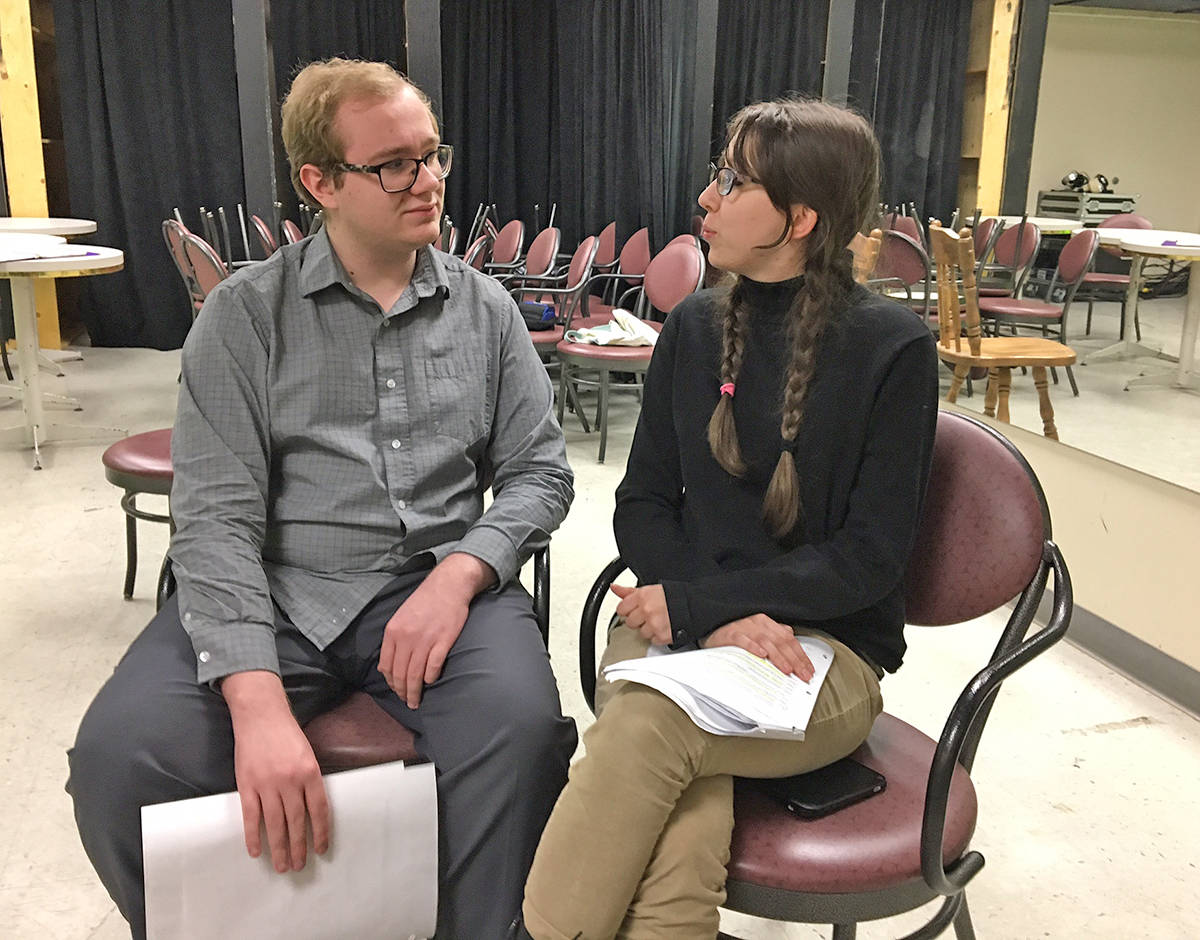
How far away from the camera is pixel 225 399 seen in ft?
4.26

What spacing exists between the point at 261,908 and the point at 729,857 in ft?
1.63

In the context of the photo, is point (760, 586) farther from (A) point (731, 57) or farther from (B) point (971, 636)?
(A) point (731, 57)

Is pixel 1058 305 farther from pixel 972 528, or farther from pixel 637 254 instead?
pixel 637 254

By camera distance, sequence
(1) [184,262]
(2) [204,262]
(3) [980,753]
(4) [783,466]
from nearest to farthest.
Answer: (4) [783,466], (3) [980,753], (2) [204,262], (1) [184,262]

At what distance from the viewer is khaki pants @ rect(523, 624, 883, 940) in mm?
952

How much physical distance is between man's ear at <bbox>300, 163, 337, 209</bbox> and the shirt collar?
46 mm

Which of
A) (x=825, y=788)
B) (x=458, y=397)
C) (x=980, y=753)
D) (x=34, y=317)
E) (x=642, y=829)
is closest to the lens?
(x=642, y=829)

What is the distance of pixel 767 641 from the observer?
1.12 m

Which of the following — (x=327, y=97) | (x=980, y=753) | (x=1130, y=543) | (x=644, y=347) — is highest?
(x=327, y=97)

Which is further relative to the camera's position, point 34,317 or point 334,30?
point 334,30

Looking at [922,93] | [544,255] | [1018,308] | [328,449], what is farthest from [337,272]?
[544,255]

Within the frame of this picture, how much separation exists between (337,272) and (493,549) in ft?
1.41

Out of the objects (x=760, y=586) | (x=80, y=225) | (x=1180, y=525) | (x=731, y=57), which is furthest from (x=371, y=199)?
(x=80, y=225)

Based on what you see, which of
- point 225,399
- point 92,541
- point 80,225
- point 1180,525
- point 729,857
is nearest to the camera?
point 729,857
